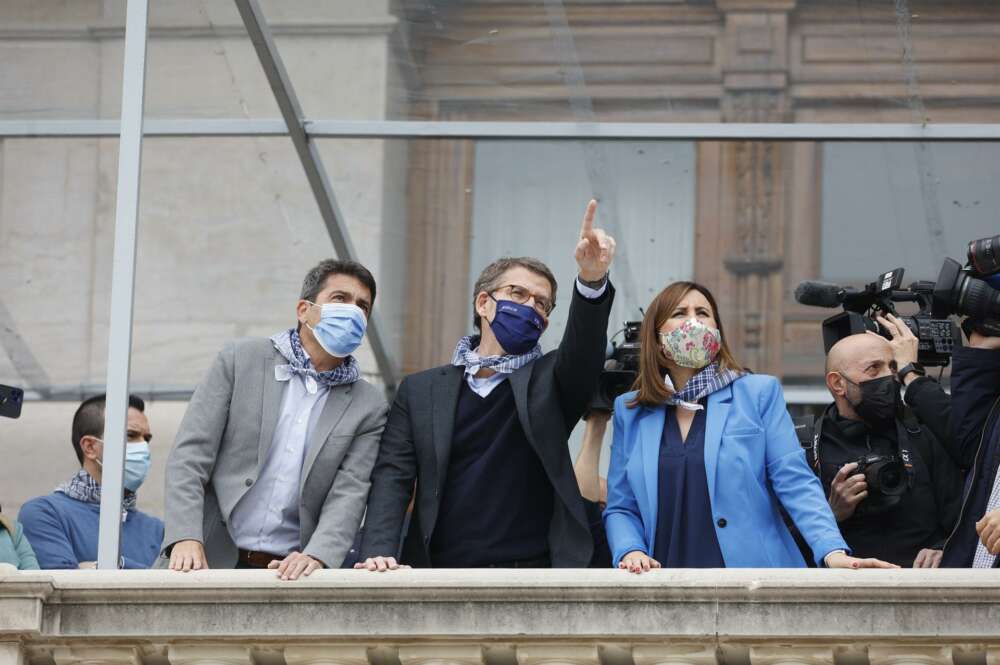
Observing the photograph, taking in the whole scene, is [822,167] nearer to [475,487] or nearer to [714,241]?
[714,241]

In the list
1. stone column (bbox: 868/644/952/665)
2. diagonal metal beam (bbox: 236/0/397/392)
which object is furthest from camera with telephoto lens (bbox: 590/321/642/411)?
diagonal metal beam (bbox: 236/0/397/392)

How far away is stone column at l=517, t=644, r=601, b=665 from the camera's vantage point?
613cm

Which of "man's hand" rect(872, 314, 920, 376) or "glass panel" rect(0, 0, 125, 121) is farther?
"glass panel" rect(0, 0, 125, 121)

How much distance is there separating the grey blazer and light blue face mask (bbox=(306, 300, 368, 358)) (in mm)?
143

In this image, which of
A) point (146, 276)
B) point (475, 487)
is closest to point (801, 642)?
point (475, 487)

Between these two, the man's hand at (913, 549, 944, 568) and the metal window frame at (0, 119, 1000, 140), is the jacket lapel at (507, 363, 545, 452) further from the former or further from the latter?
the metal window frame at (0, 119, 1000, 140)

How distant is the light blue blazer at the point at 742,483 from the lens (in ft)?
21.7

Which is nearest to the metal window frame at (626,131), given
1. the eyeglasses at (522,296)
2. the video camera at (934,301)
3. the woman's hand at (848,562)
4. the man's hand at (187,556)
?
the video camera at (934,301)

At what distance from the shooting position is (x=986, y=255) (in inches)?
271

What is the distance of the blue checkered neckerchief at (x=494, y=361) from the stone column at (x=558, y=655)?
4.00 ft

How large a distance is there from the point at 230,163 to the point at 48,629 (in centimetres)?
507

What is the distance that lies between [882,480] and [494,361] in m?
1.38

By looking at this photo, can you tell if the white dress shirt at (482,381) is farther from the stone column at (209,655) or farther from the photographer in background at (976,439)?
the photographer in background at (976,439)

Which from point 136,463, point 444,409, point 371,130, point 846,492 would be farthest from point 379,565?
point 371,130
